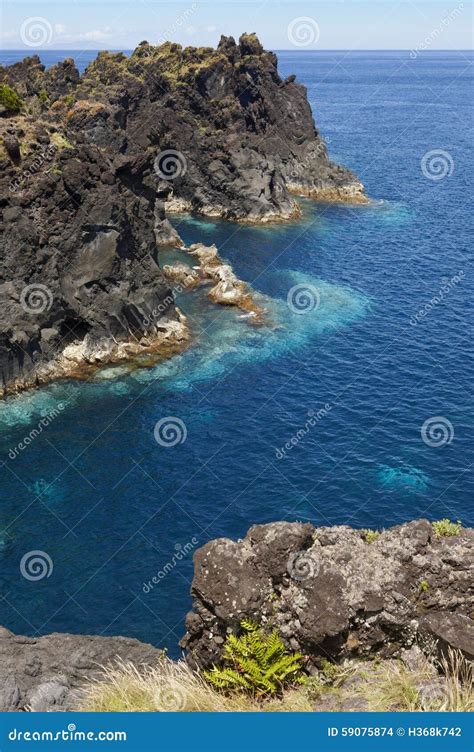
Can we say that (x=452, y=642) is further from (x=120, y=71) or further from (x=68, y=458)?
(x=120, y=71)

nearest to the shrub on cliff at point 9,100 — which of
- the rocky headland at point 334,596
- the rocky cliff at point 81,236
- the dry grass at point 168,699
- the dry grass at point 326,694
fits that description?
the rocky cliff at point 81,236

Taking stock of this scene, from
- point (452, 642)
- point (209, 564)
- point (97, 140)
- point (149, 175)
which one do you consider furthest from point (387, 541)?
point (97, 140)

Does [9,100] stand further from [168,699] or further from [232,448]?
[168,699]

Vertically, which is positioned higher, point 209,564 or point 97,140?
point 97,140

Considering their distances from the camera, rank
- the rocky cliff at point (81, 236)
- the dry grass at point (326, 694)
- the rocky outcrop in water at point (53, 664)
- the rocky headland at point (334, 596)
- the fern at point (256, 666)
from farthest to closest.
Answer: the rocky cliff at point (81, 236) → the rocky outcrop in water at point (53, 664) → the rocky headland at point (334, 596) → the fern at point (256, 666) → the dry grass at point (326, 694)

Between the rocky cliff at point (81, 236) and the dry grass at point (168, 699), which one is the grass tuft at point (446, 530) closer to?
the dry grass at point (168, 699)

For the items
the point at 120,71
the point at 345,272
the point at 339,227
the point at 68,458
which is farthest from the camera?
the point at 120,71
